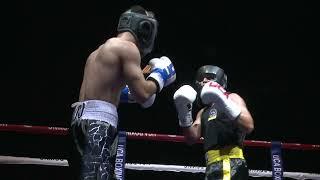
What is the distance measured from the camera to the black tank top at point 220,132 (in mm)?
2746

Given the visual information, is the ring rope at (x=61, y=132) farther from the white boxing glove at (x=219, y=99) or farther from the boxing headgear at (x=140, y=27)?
the boxing headgear at (x=140, y=27)

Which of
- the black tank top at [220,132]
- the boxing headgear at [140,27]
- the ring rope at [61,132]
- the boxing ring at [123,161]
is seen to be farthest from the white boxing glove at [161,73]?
the ring rope at [61,132]

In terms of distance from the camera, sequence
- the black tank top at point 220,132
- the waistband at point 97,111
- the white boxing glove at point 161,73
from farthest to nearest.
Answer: the black tank top at point 220,132 < the white boxing glove at point 161,73 < the waistband at point 97,111

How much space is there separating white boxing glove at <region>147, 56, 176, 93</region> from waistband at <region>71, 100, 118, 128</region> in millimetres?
302

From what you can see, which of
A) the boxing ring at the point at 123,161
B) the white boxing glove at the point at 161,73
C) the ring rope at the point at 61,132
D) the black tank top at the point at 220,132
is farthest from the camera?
the ring rope at the point at 61,132

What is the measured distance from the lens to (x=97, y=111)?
203 centimetres

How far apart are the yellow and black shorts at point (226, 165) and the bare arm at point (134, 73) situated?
810mm

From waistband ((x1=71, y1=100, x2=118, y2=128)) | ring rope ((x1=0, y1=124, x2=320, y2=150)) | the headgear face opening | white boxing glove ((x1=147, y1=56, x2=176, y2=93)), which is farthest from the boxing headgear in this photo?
ring rope ((x1=0, y1=124, x2=320, y2=150))

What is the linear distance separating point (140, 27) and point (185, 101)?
2.25 feet

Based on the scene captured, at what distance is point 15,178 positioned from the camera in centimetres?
519

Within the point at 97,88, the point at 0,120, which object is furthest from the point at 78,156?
the point at 0,120

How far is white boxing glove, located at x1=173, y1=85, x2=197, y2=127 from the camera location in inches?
109

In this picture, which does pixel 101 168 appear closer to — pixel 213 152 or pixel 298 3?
pixel 213 152

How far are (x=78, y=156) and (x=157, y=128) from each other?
167 inches
